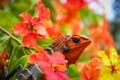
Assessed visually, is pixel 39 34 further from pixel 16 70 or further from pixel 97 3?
pixel 97 3

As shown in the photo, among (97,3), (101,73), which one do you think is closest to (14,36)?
(101,73)

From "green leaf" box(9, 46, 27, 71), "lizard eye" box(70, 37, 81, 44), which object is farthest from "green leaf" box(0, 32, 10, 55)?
"lizard eye" box(70, 37, 81, 44)

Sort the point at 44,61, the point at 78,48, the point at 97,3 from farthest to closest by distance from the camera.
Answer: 1. the point at 97,3
2. the point at 78,48
3. the point at 44,61

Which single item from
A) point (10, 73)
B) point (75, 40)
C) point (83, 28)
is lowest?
point (83, 28)

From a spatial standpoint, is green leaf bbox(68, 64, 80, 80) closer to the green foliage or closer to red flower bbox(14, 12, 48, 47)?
red flower bbox(14, 12, 48, 47)

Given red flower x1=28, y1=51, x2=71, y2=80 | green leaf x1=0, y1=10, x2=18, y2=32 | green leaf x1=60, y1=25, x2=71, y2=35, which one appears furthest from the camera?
green leaf x1=60, y1=25, x2=71, y2=35

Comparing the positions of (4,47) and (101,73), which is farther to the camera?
(4,47)

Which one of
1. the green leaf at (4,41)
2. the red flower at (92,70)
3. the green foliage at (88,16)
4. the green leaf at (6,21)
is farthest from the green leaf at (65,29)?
the red flower at (92,70)

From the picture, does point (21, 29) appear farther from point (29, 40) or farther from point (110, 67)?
point (110, 67)

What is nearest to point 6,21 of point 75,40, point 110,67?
point 75,40
